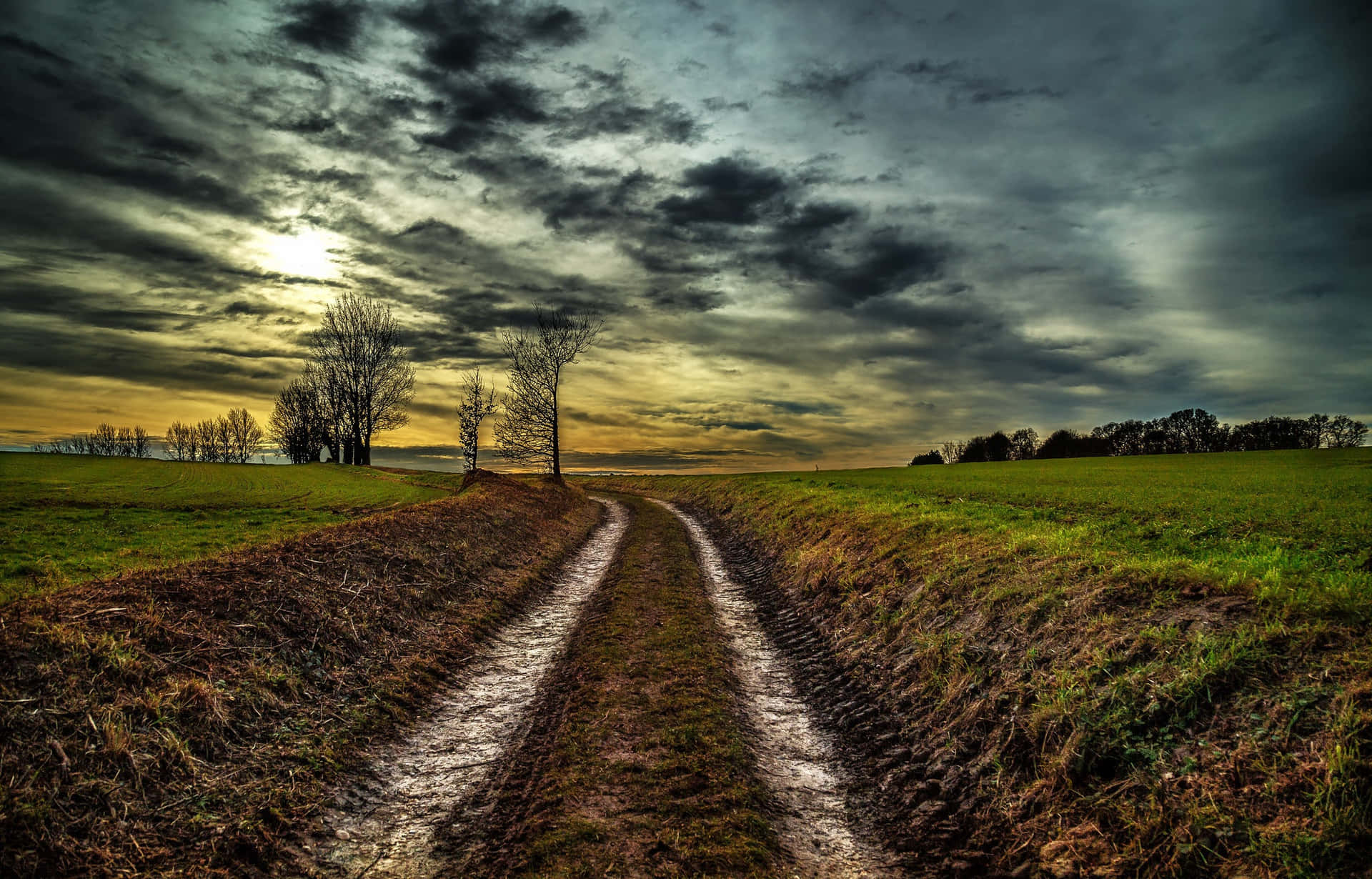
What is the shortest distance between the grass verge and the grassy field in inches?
92.2

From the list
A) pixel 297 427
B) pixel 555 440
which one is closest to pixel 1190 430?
pixel 555 440

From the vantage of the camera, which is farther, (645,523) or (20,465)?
(20,465)

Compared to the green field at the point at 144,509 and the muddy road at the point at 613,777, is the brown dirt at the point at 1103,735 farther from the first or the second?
the green field at the point at 144,509

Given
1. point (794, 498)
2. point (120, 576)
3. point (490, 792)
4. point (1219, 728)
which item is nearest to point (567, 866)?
point (490, 792)

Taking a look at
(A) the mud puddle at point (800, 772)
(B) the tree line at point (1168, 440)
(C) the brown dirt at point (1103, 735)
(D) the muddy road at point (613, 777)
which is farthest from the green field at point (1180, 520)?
(B) the tree line at point (1168, 440)

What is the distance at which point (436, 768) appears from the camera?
7.23m

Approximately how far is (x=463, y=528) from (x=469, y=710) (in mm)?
10181

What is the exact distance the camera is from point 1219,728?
540 centimetres

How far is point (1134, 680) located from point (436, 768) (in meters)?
8.21

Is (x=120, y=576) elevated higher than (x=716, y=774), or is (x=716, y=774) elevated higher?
(x=120, y=576)

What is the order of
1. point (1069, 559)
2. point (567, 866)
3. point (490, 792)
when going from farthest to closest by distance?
point (1069, 559) < point (490, 792) < point (567, 866)

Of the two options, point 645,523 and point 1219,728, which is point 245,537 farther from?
point 1219,728

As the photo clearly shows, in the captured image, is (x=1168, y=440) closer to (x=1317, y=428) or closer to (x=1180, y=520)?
(x=1317, y=428)

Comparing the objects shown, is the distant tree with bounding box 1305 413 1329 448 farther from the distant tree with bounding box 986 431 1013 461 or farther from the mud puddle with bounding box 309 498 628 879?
the mud puddle with bounding box 309 498 628 879
